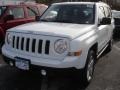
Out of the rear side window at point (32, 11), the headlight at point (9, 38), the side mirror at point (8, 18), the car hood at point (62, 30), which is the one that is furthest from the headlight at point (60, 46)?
the rear side window at point (32, 11)

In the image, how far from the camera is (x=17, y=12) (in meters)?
8.89

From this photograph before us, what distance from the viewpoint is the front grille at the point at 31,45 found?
495 cm

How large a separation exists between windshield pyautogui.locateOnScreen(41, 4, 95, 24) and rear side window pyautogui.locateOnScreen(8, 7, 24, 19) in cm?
212

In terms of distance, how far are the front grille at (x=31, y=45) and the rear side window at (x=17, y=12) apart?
3.42m

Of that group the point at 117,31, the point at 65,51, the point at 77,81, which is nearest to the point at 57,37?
the point at 65,51

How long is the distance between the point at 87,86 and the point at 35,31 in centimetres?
165

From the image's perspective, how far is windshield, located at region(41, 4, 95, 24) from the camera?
6.28m

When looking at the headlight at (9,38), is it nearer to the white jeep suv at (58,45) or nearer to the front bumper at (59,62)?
the white jeep suv at (58,45)

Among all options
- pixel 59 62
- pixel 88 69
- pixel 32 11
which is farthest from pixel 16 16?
pixel 59 62

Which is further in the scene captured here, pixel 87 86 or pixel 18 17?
pixel 18 17

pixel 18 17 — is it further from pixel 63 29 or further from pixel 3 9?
pixel 63 29

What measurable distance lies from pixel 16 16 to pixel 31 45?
3.98m

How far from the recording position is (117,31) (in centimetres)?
1285

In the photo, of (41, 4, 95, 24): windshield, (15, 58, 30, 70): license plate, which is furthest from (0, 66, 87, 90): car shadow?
(41, 4, 95, 24): windshield
